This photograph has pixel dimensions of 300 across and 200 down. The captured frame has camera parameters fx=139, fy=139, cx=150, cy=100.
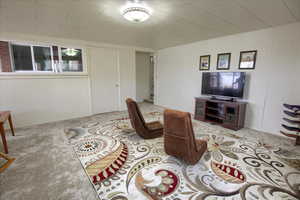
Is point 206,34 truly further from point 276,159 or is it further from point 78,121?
point 78,121

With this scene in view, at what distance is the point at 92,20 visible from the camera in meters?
3.33

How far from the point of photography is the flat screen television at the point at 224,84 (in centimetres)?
342

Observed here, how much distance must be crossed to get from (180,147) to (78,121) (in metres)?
3.38

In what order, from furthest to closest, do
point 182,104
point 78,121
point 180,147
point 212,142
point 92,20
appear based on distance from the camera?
point 182,104 < point 78,121 < point 92,20 < point 212,142 < point 180,147

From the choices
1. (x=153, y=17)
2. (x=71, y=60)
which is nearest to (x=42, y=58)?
(x=71, y=60)

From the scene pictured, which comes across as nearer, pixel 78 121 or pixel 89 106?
pixel 78 121

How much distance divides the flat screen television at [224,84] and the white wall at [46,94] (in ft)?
10.5

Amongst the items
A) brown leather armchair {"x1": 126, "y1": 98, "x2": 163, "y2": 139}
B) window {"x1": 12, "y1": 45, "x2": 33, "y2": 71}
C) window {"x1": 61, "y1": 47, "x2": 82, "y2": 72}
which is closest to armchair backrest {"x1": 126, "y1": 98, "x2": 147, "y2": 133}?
brown leather armchair {"x1": 126, "y1": 98, "x2": 163, "y2": 139}

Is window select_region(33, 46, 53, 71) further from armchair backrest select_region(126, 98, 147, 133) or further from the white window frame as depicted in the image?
armchair backrest select_region(126, 98, 147, 133)

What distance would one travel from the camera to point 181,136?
1904 millimetres

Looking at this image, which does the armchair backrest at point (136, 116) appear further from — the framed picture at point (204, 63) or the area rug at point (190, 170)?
the framed picture at point (204, 63)

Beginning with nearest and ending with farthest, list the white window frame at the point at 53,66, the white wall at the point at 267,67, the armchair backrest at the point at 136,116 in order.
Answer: the armchair backrest at the point at 136,116, the white wall at the point at 267,67, the white window frame at the point at 53,66

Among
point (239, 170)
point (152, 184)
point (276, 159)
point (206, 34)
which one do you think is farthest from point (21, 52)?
point (276, 159)

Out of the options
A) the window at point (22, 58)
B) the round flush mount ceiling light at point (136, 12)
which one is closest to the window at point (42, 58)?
the window at point (22, 58)
